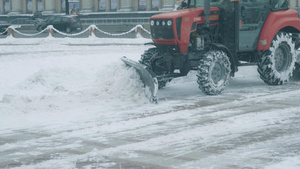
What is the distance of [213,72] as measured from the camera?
1108 centimetres

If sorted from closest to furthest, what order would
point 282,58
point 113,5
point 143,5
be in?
point 282,58 → point 143,5 → point 113,5

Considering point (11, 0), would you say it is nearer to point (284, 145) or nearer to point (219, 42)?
point (219, 42)

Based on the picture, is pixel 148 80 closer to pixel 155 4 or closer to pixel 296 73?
pixel 296 73

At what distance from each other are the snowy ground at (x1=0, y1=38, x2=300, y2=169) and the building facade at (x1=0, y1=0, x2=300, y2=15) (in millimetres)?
38753

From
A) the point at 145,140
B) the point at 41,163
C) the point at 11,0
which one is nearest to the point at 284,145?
the point at 145,140

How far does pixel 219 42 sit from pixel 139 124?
4.05 meters

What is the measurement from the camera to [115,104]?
10.1 meters

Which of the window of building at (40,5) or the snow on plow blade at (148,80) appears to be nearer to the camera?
the snow on plow blade at (148,80)

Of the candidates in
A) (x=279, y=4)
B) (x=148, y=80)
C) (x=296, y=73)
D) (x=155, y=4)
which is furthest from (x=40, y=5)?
(x=148, y=80)

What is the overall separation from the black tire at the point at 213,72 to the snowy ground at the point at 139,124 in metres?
0.21

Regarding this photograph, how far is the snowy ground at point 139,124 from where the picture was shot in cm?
645

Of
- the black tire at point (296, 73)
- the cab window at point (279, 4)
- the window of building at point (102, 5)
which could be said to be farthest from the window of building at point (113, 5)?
the cab window at point (279, 4)

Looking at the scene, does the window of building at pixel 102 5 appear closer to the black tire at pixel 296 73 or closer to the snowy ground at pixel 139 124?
the snowy ground at pixel 139 124

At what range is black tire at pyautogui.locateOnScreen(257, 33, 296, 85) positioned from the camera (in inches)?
474
